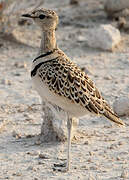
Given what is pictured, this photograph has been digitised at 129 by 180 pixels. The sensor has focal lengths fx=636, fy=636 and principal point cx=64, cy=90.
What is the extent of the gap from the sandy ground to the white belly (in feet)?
1.54

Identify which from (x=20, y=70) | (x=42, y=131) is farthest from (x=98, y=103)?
(x=20, y=70)

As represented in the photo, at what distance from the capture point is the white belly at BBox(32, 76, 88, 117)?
16.6ft

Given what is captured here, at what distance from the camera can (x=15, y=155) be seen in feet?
18.1

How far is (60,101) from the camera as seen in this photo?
200 inches

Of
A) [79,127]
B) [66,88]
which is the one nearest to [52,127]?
[79,127]

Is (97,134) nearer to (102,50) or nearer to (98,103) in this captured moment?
(98,103)

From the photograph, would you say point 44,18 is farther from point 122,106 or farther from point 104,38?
point 104,38

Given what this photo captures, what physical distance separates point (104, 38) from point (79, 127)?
2694 millimetres

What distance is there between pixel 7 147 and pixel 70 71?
1057 millimetres

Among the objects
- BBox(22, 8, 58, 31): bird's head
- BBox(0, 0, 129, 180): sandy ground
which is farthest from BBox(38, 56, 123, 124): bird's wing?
BBox(0, 0, 129, 180): sandy ground

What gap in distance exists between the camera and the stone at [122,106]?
6.38 meters

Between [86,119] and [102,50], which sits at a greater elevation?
[102,50]

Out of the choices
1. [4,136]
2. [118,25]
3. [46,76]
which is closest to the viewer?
[46,76]

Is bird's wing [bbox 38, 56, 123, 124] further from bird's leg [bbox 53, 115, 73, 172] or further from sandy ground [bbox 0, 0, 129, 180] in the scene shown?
sandy ground [bbox 0, 0, 129, 180]
